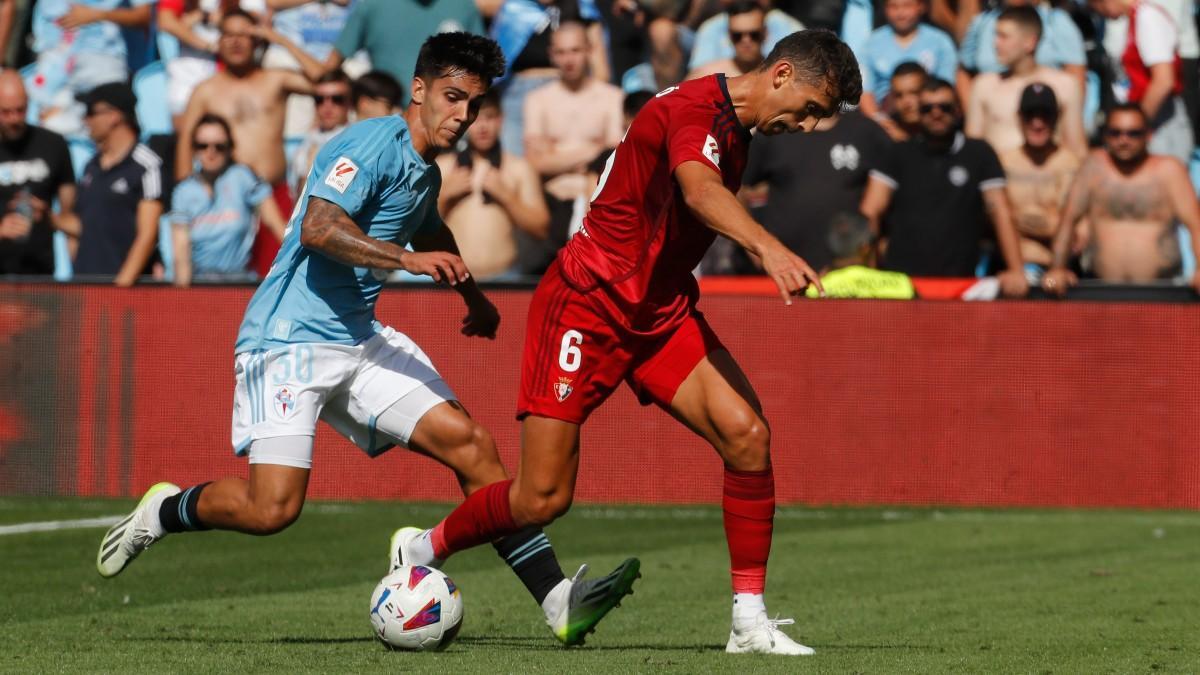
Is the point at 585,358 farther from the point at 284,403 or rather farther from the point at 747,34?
the point at 747,34

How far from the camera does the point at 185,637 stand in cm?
743

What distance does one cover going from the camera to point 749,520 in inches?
272

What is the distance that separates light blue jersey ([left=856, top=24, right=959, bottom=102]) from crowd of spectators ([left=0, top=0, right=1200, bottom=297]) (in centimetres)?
2

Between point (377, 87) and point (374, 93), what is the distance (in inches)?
2.8

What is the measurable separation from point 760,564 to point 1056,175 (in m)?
8.01

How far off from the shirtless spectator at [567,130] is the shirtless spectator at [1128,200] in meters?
3.41

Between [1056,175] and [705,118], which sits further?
[1056,175]

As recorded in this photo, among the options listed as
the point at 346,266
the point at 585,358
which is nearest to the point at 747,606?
the point at 585,358

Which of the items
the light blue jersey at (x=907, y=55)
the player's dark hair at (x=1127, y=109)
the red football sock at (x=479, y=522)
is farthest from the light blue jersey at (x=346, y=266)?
the light blue jersey at (x=907, y=55)

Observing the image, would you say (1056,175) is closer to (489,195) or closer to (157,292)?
(489,195)

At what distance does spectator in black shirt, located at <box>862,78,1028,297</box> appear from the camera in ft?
44.9

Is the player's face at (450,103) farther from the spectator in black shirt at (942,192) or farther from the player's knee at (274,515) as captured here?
the spectator in black shirt at (942,192)

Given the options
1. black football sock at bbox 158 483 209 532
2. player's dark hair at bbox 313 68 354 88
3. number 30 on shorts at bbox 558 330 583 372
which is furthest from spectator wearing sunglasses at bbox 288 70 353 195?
number 30 on shorts at bbox 558 330 583 372

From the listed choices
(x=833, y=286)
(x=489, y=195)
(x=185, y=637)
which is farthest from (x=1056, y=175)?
(x=185, y=637)
